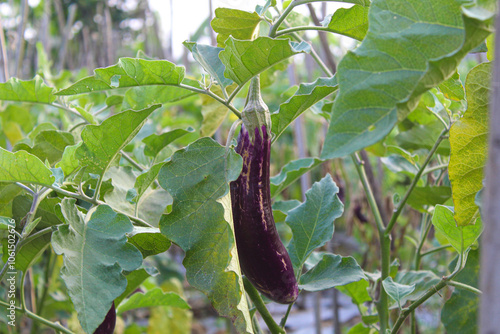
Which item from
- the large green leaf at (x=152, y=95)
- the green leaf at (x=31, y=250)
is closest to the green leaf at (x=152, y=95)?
the large green leaf at (x=152, y=95)

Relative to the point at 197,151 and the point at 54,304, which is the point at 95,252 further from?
the point at 54,304

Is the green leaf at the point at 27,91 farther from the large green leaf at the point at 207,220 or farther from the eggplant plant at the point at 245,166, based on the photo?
the large green leaf at the point at 207,220

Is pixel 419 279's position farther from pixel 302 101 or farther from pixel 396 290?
pixel 302 101

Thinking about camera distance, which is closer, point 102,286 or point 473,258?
point 102,286

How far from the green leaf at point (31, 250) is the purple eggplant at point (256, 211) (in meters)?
0.26

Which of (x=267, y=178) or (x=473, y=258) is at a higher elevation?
(x=267, y=178)

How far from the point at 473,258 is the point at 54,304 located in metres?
1.00

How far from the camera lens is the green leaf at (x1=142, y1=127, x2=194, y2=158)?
619mm

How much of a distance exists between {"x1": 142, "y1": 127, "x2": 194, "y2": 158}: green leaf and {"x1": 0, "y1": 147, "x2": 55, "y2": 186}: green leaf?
186mm

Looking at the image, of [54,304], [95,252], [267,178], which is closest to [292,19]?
[267,178]

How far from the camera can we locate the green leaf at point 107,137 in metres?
0.44

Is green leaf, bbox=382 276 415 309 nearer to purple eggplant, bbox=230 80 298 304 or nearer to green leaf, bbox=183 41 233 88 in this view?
purple eggplant, bbox=230 80 298 304

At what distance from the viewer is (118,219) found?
1.39ft

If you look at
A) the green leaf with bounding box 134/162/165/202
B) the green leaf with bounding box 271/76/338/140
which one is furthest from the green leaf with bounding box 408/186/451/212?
the green leaf with bounding box 134/162/165/202
